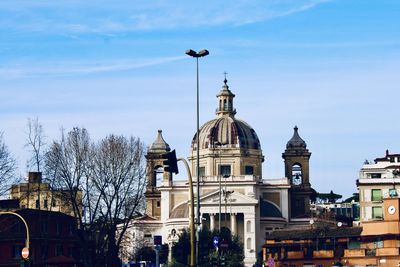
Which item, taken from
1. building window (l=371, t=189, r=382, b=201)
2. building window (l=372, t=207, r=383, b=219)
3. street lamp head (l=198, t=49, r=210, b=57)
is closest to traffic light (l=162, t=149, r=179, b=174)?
street lamp head (l=198, t=49, r=210, b=57)

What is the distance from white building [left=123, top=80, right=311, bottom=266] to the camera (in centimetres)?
16175

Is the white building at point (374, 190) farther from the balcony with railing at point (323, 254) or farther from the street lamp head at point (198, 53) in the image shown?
the street lamp head at point (198, 53)

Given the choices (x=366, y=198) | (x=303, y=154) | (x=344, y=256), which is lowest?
(x=344, y=256)

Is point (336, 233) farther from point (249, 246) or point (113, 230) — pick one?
point (249, 246)

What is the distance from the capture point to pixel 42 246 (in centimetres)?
11075

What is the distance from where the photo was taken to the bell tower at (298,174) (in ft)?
585

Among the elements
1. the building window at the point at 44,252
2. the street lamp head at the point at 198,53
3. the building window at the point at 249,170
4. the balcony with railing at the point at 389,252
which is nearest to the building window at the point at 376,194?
the balcony with railing at the point at 389,252

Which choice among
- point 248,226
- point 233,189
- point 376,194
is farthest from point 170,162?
point 233,189

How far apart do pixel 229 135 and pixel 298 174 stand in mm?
15093

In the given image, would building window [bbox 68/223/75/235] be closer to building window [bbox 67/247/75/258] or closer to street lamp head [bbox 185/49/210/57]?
building window [bbox 67/247/75/258]

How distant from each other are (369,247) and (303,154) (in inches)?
2908

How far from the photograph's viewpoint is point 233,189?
167 meters

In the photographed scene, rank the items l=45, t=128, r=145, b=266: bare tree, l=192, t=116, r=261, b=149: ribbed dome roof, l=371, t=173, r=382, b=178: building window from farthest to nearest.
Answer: l=192, t=116, r=261, b=149: ribbed dome roof < l=371, t=173, r=382, b=178: building window < l=45, t=128, r=145, b=266: bare tree

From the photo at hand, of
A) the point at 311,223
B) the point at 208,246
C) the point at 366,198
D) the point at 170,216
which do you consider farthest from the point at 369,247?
the point at 170,216
